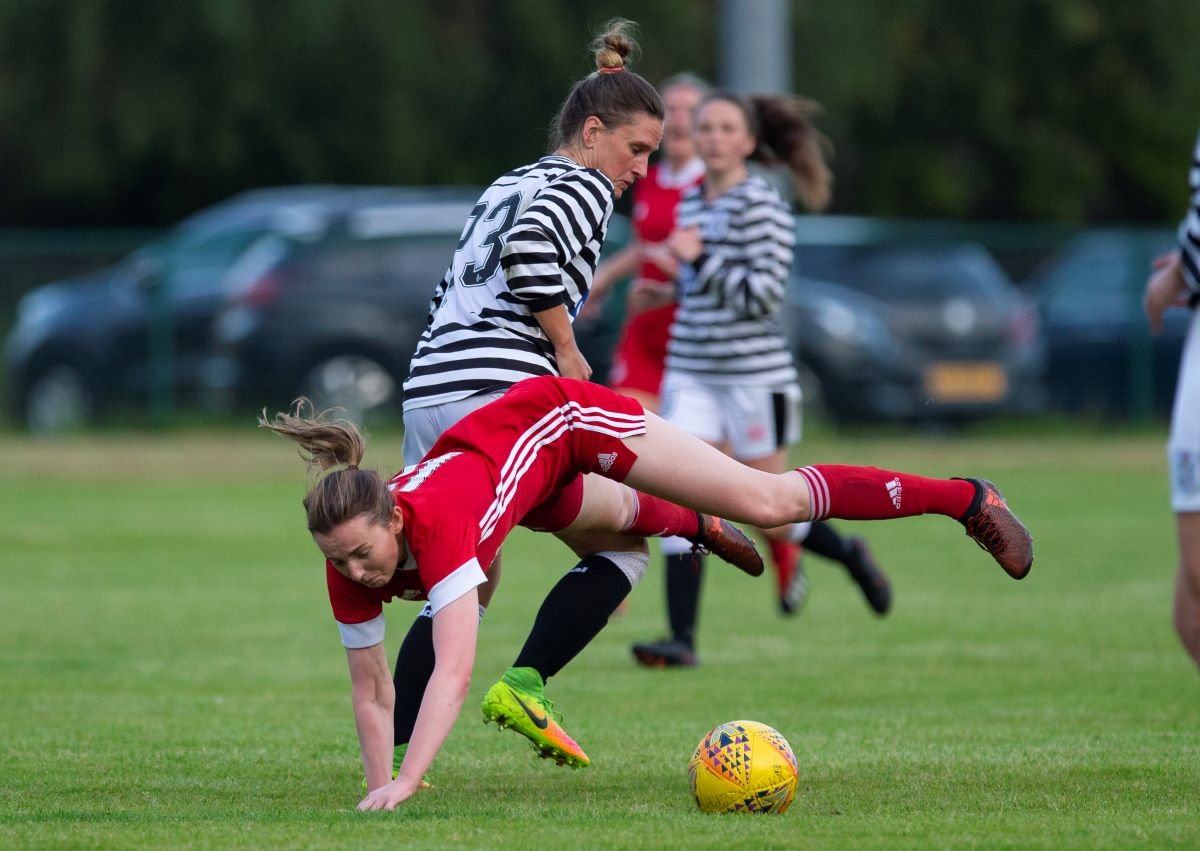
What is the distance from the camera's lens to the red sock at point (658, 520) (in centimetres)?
561

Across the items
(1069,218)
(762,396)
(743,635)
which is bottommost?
(1069,218)

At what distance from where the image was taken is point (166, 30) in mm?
23281

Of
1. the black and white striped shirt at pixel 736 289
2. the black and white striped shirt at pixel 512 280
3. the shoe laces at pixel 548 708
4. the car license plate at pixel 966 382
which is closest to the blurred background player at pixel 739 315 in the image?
the black and white striped shirt at pixel 736 289

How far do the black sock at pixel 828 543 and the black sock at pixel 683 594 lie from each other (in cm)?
72

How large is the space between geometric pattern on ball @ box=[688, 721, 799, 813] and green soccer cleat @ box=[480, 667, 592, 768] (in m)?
0.35

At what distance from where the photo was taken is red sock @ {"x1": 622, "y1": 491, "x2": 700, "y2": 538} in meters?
5.61

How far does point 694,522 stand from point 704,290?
8.10 feet

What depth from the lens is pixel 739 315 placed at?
802 centimetres

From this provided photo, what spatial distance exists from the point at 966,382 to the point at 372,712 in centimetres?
1503

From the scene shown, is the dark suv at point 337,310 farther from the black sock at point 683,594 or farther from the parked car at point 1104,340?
the black sock at point 683,594

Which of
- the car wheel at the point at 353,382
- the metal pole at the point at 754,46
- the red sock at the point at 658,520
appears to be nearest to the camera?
the red sock at the point at 658,520

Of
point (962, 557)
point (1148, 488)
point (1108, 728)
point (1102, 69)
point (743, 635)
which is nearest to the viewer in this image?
point (1108, 728)

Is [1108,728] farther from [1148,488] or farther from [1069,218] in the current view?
[1069,218]

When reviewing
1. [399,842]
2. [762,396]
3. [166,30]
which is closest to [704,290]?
[762,396]
